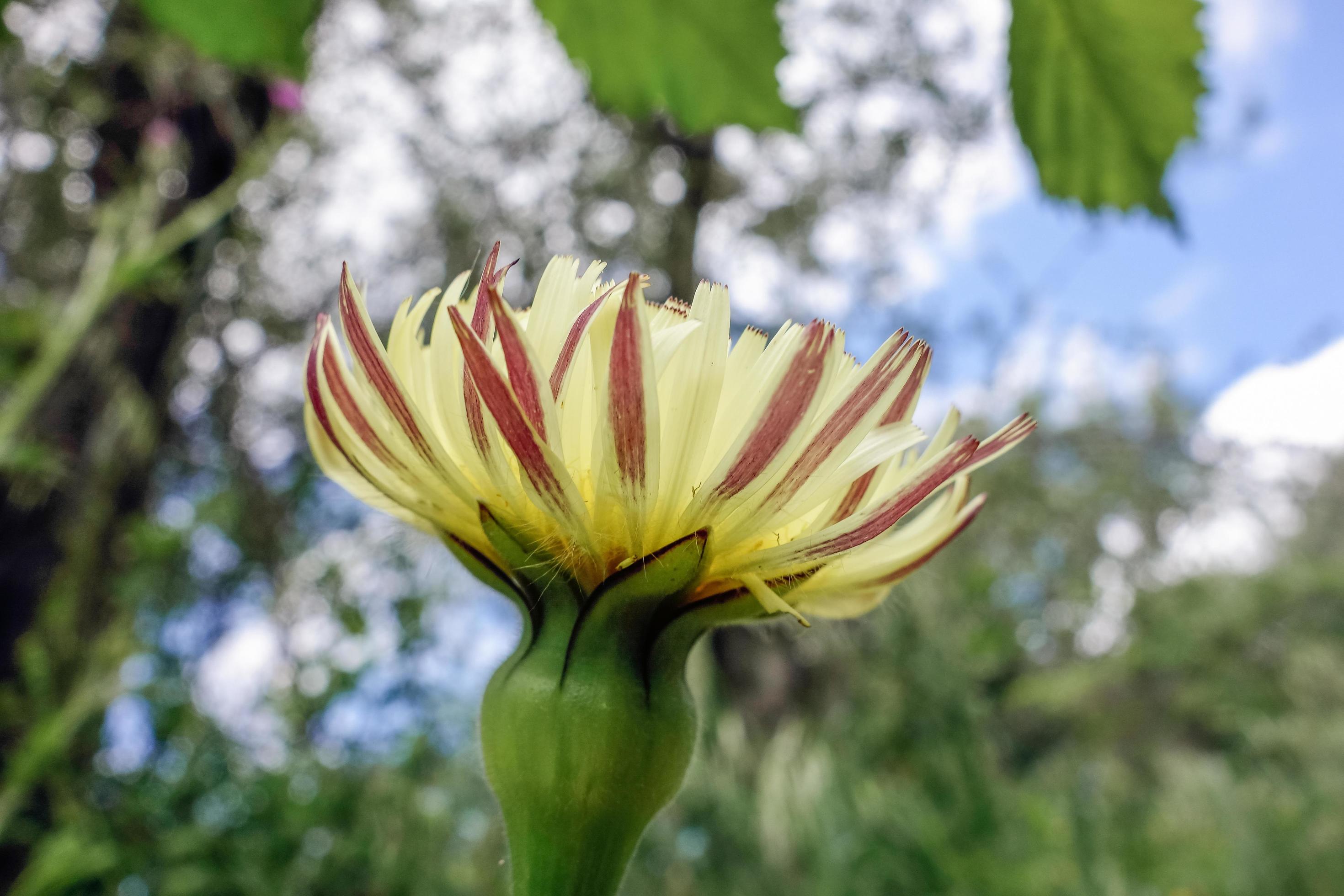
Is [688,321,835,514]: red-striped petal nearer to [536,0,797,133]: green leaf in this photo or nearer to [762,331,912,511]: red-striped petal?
[762,331,912,511]: red-striped petal

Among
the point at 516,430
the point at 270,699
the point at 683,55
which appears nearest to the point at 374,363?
the point at 516,430

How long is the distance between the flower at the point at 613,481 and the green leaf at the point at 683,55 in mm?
83

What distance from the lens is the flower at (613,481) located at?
0.24 meters

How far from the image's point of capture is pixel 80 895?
122 cm

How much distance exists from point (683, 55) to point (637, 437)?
0.52 ft

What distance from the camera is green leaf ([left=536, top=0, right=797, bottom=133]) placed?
1.01 ft

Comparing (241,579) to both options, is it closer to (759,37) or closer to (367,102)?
(367,102)

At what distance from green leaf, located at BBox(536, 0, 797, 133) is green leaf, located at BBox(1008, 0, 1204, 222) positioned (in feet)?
0.29

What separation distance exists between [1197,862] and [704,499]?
2.48 meters

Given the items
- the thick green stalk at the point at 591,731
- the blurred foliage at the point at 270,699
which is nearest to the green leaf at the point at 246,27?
the blurred foliage at the point at 270,699

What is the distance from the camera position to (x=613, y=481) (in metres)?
0.25

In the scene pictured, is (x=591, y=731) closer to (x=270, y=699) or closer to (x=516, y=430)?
(x=516, y=430)

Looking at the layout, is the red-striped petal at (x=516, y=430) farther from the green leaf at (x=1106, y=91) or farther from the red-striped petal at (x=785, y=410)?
the green leaf at (x=1106, y=91)

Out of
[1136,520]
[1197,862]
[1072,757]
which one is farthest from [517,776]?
[1136,520]
